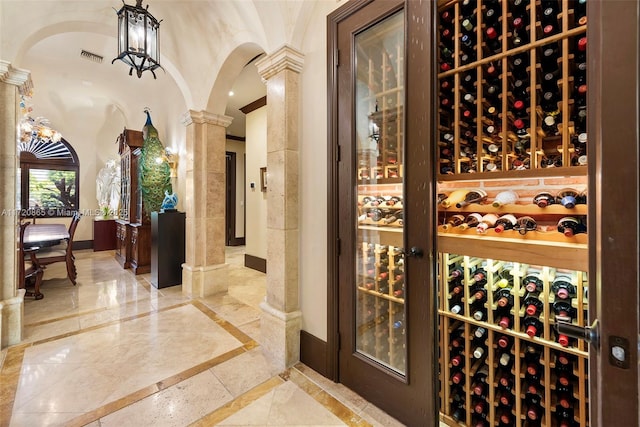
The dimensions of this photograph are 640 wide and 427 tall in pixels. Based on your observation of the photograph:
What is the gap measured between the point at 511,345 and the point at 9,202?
12.9 ft

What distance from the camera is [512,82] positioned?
1422 millimetres

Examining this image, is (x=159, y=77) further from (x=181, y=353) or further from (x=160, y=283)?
(x=181, y=353)

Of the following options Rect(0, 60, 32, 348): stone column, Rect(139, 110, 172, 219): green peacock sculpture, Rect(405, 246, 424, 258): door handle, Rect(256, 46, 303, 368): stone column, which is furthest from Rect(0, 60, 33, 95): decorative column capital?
Rect(405, 246, 424, 258): door handle

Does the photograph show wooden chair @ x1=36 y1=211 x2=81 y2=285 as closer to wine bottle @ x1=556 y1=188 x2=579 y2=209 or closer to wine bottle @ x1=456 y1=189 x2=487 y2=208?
wine bottle @ x1=456 y1=189 x2=487 y2=208

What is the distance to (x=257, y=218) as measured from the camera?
528cm

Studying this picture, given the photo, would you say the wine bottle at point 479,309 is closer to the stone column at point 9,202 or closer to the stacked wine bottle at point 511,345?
the stacked wine bottle at point 511,345

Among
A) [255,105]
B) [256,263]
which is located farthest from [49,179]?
[256,263]

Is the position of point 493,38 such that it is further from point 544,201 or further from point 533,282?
point 533,282

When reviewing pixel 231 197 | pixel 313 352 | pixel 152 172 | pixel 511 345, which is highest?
pixel 152 172

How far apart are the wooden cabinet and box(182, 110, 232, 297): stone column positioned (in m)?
1.53

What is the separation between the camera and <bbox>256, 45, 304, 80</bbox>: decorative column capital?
2072 mm

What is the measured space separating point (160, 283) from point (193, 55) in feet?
9.99

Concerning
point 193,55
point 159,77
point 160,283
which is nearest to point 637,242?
point 193,55

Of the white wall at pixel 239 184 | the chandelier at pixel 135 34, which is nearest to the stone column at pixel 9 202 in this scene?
the chandelier at pixel 135 34
